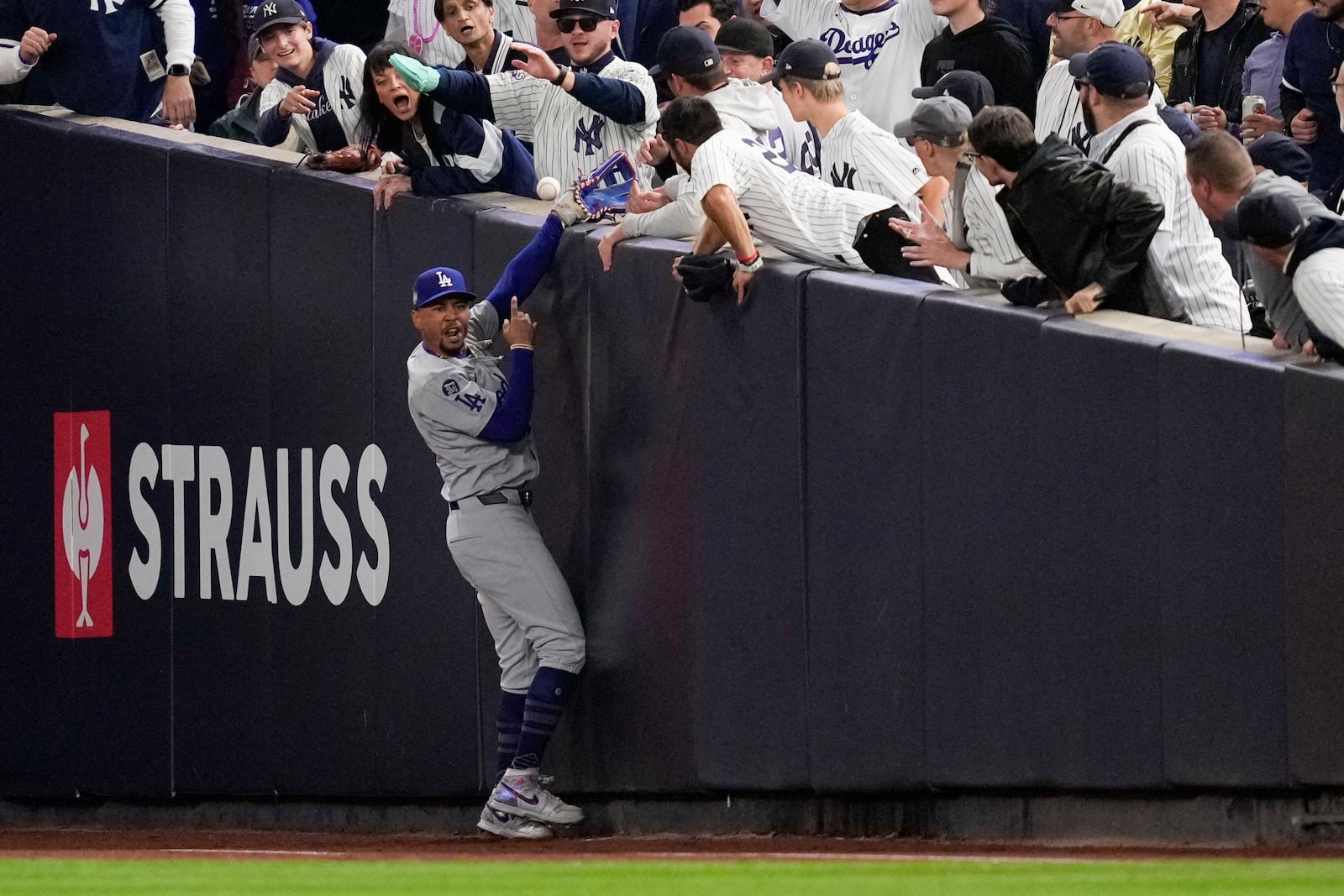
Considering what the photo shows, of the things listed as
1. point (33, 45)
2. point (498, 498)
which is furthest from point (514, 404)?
point (33, 45)

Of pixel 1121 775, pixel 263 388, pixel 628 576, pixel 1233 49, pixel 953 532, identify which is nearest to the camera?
pixel 1121 775

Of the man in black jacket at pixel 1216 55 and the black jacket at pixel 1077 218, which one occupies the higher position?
the man in black jacket at pixel 1216 55

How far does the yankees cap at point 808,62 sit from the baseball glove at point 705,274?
2.48 ft

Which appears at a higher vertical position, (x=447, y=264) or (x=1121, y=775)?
(x=447, y=264)

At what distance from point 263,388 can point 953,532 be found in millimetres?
4001

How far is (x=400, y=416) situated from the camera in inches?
359

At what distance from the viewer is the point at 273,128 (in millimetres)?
9961

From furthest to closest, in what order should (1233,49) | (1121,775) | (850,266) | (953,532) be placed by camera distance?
(1233,49)
(850,266)
(953,532)
(1121,775)

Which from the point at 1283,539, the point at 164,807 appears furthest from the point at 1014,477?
the point at 164,807

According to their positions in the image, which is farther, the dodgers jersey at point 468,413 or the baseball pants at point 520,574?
the baseball pants at point 520,574

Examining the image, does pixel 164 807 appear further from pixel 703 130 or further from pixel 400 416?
pixel 703 130

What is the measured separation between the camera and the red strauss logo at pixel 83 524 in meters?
10.2

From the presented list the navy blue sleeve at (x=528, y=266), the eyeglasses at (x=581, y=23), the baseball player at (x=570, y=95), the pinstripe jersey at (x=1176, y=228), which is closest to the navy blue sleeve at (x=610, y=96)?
the baseball player at (x=570, y=95)

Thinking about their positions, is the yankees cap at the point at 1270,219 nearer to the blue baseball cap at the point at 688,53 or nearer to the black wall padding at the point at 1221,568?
the black wall padding at the point at 1221,568
